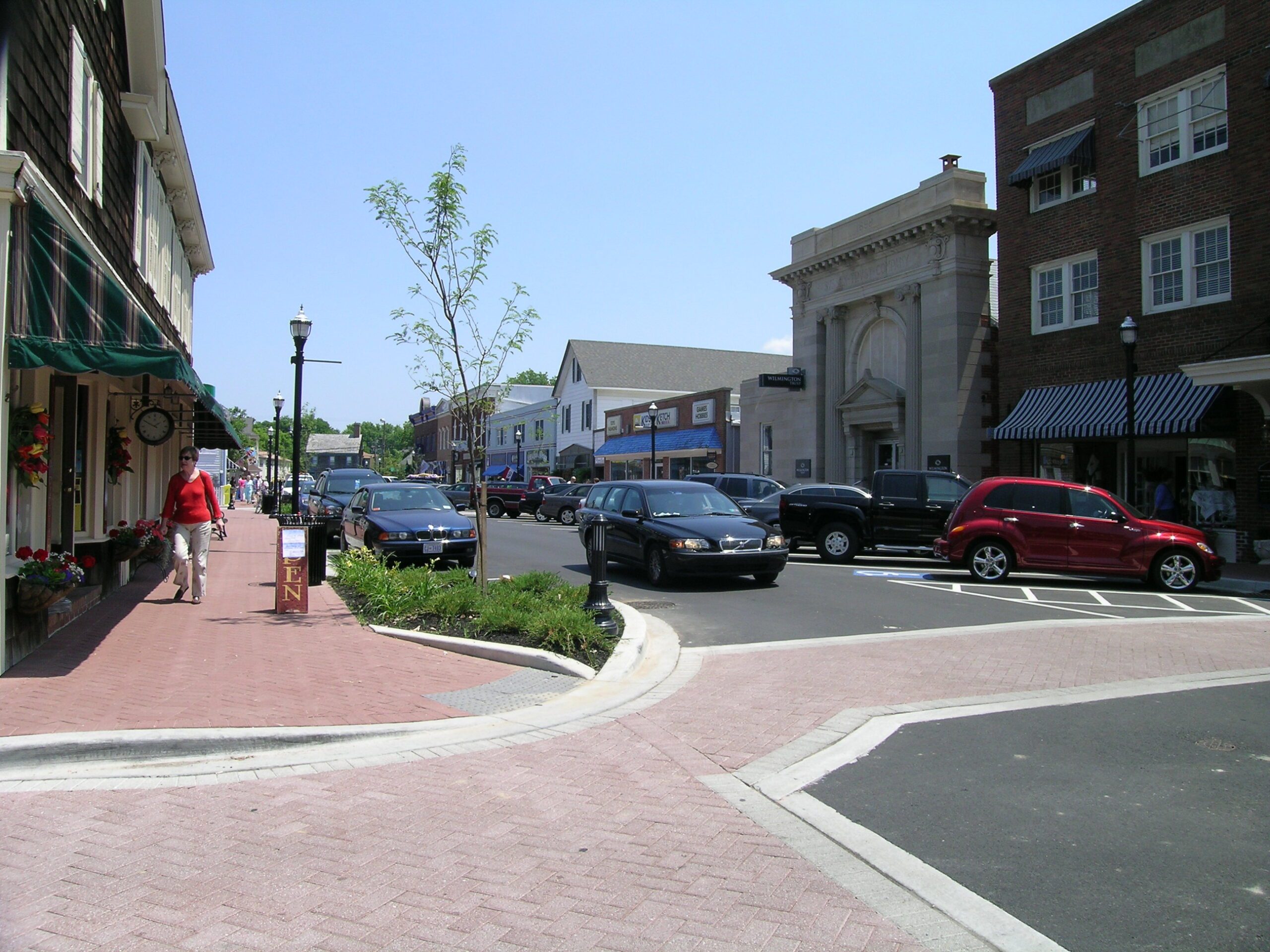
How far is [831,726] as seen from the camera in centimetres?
654

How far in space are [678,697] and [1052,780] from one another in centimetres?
291

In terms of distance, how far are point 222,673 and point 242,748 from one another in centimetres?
199

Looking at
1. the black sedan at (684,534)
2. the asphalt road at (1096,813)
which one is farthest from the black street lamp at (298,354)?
the asphalt road at (1096,813)

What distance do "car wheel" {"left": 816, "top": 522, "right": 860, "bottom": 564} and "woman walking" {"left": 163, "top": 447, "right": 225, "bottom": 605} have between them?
37.7ft

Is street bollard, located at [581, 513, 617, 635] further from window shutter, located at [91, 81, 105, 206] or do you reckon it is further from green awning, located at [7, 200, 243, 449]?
window shutter, located at [91, 81, 105, 206]

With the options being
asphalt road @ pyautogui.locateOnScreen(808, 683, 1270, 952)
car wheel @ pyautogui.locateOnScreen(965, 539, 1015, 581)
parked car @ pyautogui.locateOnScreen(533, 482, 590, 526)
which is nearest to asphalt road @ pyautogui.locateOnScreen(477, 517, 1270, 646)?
car wheel @ pyautogui.locateOnScreen(965, 539, 1015, 581)

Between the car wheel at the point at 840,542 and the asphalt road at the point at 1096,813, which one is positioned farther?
the car wheel at the point at 840,542

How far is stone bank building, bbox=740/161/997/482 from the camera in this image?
27.0 metres

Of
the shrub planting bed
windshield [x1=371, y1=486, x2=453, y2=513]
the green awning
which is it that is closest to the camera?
the green awning

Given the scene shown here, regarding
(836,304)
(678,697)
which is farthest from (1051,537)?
(836,304)

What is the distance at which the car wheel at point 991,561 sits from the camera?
1516cm

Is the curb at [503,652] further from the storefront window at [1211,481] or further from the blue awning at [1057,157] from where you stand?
the blue awning at [1057,157]

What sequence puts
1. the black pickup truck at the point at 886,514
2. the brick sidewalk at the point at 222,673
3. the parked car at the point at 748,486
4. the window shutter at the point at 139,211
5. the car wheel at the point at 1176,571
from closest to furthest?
the brick sidewalk at the point at 222,673, the window shutter at the point at 139,211, the car wheel at the point at 1176,571, the black pickup truck at the point at 886,514, the parked car at the point at 748,486

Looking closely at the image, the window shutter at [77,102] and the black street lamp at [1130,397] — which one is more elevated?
the window shutter at [77,102]
